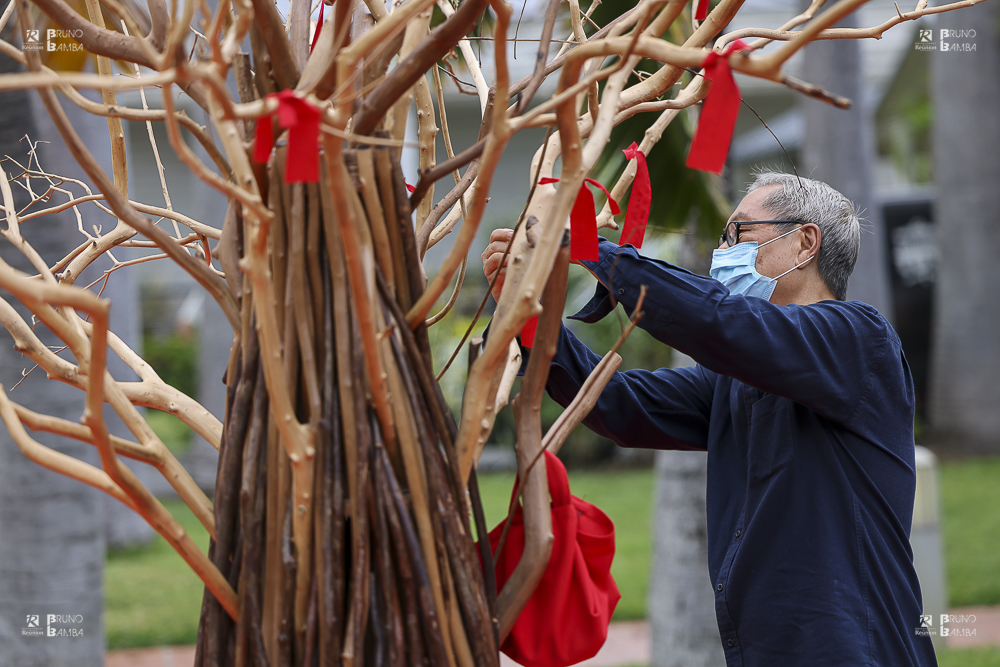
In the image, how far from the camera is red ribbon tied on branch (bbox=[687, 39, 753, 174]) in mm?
977

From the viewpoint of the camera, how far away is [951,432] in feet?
30.3

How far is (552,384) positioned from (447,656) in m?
0.78

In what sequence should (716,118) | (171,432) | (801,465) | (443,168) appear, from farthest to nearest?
(171,432) < (801,465) < (443,168) < (716,118)

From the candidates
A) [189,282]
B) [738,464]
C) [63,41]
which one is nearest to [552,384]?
[738,464]

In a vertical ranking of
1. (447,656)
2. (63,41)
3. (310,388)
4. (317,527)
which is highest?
(63,41)

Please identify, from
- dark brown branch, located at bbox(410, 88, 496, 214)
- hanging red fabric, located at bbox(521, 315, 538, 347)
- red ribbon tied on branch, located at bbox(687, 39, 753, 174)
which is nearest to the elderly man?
hanging red fabric, located at bbox(521, 315, 538, 347)

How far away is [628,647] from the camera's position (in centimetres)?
490

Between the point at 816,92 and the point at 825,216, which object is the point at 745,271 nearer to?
the point at 825,216

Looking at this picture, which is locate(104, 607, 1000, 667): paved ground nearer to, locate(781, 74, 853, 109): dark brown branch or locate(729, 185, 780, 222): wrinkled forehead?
locate(729, 185, 780, 222): wrinkled forehead

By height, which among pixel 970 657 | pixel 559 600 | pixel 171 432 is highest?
pixel 171 432

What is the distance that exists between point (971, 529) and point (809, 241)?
19.6 ft

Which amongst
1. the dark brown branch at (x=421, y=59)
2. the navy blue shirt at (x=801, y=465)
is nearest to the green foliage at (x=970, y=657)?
the navy blue shirt at (x=801, y=465)

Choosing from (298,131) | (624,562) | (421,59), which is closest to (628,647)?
(624,562)

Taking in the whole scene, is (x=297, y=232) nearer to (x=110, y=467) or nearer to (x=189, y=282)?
(x=110, y=467)
